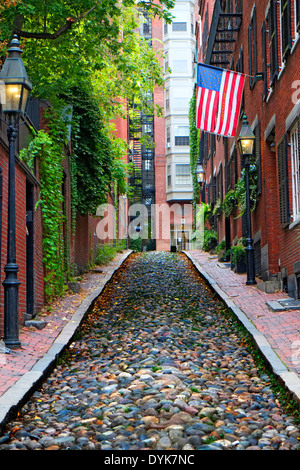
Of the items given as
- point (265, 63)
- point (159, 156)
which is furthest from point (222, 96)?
point (159, 156)

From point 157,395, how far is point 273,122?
9.05 meters

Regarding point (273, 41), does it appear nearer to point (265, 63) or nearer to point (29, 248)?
point (265, 63)

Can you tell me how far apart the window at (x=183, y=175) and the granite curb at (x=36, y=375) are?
4195 cm

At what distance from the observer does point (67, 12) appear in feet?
37.9

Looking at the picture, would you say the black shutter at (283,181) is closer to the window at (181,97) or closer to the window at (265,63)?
the window at (265,63)

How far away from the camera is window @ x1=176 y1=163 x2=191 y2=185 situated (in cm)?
5306

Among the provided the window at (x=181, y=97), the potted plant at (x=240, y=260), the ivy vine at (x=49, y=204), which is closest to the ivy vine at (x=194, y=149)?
the window at (x=181, y=97)

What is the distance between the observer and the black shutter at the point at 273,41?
515 inches

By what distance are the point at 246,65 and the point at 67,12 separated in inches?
313

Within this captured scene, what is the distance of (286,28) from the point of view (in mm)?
11820

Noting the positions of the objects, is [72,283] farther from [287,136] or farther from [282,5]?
[282,5]

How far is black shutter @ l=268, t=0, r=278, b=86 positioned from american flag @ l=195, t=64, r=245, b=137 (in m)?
1.13

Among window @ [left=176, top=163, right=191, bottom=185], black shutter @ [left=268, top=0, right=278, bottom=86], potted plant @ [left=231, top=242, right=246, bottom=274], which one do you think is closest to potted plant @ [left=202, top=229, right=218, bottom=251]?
potted plant @ [left=231, top=242, right=246, bottom=274]

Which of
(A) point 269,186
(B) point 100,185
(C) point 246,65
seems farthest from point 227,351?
(C) point 246,65
